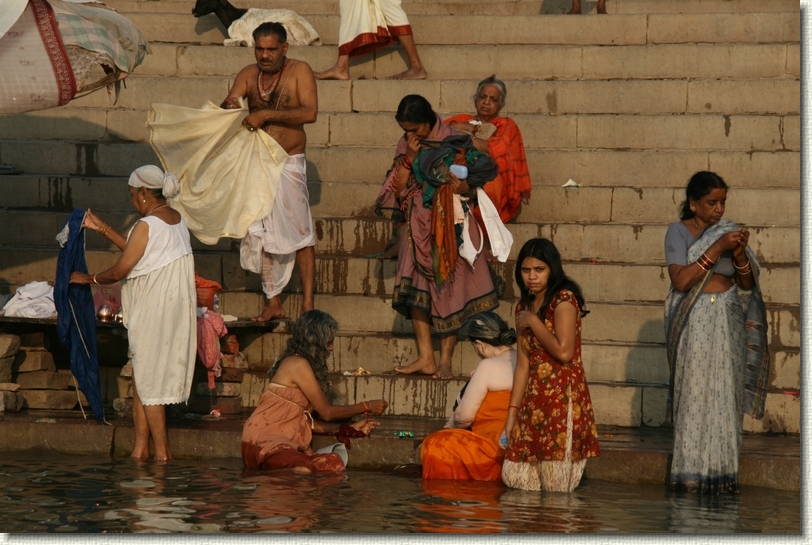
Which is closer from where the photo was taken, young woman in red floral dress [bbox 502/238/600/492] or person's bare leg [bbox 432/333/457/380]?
young woman in red floral dress [bbox 502/238/600/492]

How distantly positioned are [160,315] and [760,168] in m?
5.00

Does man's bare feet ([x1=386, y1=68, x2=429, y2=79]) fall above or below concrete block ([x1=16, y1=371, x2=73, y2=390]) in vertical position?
above

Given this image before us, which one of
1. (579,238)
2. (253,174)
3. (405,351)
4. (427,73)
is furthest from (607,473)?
(427,73)

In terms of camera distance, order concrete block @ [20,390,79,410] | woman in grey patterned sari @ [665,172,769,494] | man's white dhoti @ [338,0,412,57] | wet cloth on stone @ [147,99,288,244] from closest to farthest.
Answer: woman in grey patterned sari @ [665,172,769,494]
concrete block @ [20,390,79,410]
wet cloth on stone @ [147,99,288,244]
man's white dhoti @ [338,0,412,57]

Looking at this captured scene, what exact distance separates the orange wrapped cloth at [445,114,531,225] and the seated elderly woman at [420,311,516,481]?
2.24m

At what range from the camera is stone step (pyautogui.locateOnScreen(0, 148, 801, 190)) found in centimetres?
1040

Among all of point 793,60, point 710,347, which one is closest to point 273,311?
point 710,347

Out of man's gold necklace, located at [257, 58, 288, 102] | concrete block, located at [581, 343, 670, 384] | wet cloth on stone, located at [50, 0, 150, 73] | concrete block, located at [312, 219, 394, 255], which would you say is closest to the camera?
wet cloth on stone, located at [50, 0, 150, 73]

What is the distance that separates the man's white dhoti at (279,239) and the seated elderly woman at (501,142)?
4.23ft

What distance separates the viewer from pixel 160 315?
797cm

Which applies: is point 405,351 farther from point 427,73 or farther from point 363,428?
point 427,73

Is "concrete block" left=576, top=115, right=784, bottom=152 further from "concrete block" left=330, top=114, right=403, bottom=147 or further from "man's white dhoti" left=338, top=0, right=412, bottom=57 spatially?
"man's white dhoti" left=338, top=0, right=412, bottom=57

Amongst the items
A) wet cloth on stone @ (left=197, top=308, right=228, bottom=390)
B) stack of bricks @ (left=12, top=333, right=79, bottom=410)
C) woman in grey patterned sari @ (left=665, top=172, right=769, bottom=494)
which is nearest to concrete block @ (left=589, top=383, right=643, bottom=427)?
woman in grey patterned sari @ (left=665, top=172, right=769, bottom=494)

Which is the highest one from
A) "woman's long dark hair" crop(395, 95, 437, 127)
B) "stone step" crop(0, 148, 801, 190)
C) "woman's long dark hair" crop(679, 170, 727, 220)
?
"woman's long dark hair" crop(395, 95, 437, 127)
